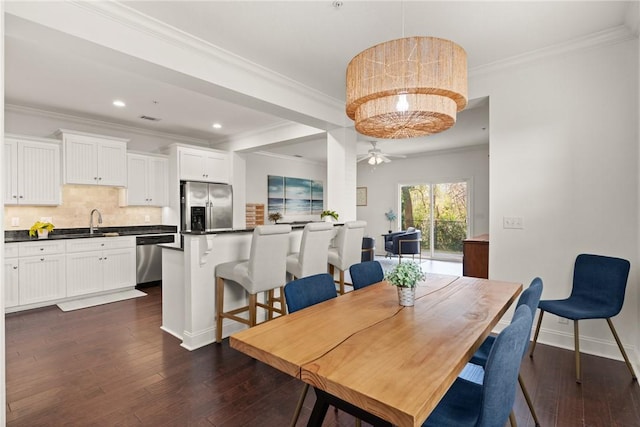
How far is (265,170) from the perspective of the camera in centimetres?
794

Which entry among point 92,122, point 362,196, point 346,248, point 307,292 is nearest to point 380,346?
point 307,292

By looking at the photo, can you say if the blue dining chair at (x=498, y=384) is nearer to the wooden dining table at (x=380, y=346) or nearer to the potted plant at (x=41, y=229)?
the wooden dining table at (x=380, y=346)

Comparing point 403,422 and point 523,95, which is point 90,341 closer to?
point 403,422

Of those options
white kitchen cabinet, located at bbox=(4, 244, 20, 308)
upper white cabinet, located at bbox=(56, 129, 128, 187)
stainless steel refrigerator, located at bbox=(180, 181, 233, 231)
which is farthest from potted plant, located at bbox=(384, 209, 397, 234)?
white kitchen cabinet, located at bbox=(4, 244, 20, 308)

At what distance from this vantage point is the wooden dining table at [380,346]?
1042 mm

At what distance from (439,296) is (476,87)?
98.1 inches

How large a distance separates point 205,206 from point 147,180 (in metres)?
1.06

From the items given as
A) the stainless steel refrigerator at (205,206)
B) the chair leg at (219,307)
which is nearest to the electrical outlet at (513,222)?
the chair leg at (219,307)

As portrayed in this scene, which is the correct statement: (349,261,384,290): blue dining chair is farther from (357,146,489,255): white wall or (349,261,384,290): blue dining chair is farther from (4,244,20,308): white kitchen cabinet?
(357,146,489,255): white wall

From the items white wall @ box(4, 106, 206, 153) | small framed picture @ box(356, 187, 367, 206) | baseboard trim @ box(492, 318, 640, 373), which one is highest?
white wall @ box(4, 106, 206, 153)

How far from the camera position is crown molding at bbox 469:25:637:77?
272cm

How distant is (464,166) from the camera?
787cm

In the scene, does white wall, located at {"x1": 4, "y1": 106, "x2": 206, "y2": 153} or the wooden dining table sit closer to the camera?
the wooden dining table

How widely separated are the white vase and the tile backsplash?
17.7 feet
